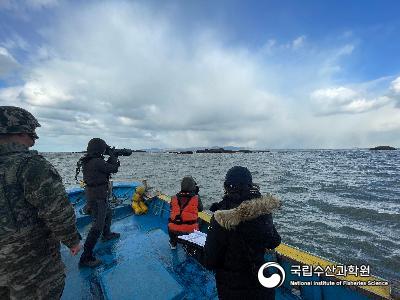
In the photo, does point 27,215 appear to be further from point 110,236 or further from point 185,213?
point 110,236

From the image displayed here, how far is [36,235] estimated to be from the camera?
8.61 feet

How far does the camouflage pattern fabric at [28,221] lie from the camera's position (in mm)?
2467

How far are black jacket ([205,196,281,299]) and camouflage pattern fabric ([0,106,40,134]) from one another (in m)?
2.13

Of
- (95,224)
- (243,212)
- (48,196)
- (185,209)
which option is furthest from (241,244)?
(95,224)

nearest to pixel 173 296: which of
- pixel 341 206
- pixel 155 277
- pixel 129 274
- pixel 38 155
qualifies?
pixel 155 277

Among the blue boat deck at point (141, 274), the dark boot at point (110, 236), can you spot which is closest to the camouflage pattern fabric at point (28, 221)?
the blue boat deck at point (141, 274)

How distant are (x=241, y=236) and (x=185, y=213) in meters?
2.99

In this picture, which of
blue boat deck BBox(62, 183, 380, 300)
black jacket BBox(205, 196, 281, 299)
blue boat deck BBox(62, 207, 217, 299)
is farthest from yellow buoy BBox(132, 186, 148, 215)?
black jacket BBox(205, 196, 281, 299)

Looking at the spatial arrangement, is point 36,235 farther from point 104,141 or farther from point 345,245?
point 345,245

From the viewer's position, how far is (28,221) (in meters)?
2.55

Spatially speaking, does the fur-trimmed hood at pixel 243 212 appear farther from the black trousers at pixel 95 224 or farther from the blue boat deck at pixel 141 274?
the black trousers at pixel 95 224

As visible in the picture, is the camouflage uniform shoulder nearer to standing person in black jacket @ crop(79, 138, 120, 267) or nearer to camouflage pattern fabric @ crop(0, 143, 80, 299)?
camouflage pattern fabric @ crop(0, 143, 80, 299)

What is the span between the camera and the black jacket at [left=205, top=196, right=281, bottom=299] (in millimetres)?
2350

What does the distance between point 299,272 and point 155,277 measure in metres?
2.33
